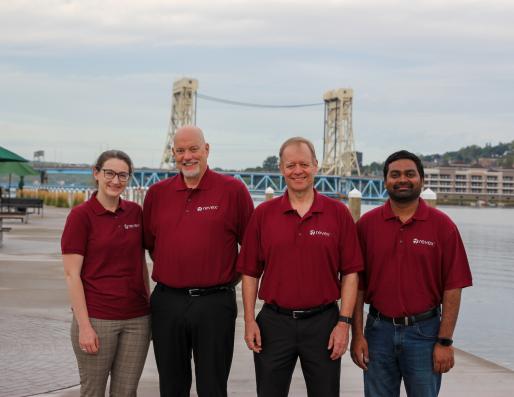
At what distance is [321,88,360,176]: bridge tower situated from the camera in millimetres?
93600

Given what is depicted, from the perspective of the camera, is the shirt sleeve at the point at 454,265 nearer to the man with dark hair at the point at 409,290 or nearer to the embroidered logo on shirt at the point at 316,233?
the man with dark hair at the point at 409,290

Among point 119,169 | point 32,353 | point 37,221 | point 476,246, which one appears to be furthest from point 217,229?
point 476,246

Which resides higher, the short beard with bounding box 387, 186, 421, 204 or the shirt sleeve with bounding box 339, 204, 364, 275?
the short beard with bounding box 387, 186, 421, 204

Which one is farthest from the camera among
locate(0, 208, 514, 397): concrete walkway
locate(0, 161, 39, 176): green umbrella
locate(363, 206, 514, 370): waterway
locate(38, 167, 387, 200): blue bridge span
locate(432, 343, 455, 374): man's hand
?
locate(38, 167, 387, 200): blue bridge span

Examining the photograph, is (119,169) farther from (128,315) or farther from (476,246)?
(476,246)

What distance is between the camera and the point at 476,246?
94.8ft

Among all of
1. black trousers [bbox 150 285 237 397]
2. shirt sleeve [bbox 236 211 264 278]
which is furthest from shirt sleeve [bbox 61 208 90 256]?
shirt sleeve [bbox 236 211 264 278]

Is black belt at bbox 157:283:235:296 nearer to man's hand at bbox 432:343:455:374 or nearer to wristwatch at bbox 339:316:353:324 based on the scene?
wristwatch at bbox 339:316:353:324

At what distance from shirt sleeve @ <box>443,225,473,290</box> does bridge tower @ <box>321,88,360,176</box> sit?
88349 millimetres

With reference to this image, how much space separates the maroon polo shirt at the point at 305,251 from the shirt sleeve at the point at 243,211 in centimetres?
33

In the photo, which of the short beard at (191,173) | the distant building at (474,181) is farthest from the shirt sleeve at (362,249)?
the distant building at (474,181)

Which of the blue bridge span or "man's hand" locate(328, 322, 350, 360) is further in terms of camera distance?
the blue bridge span

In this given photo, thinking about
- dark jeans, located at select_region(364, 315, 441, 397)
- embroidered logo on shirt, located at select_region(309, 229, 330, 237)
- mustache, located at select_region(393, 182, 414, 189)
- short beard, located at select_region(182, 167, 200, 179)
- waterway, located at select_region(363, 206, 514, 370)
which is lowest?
waterway, located at select_region(363, 206, 514, 370)

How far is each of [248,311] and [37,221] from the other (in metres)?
20.4
